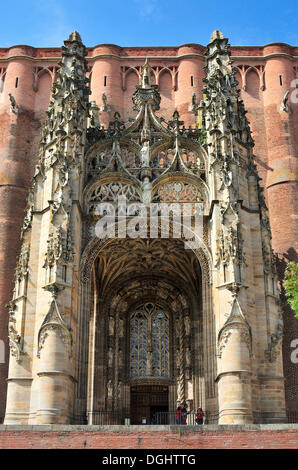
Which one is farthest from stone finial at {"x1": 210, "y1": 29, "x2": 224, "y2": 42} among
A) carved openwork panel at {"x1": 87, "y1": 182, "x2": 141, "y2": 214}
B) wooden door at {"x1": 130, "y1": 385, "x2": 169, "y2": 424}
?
wooden door at {"x1": 130, "y1": 385, "x2": 169, "y2": 424}

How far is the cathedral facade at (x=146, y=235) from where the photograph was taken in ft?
70.1

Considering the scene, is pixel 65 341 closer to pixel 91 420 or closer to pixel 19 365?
pixel 19 365

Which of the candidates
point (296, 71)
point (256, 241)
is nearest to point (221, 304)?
point (256, 241)

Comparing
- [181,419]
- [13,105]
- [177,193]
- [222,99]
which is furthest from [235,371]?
[13,105]

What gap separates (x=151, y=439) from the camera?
640 inches

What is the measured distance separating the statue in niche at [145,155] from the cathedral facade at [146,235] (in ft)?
0.24

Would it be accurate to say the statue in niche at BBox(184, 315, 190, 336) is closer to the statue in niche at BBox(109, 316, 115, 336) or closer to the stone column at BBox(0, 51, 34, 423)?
the statue in niche at BBox(109, 316, 115, 336)

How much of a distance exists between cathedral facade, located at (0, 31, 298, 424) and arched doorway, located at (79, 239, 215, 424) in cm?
7

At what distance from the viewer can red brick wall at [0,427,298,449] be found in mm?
16109

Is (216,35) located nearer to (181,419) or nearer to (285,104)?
(285,104)

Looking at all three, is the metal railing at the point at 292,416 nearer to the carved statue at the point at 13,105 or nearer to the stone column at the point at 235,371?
the stone column at the point at 235,371

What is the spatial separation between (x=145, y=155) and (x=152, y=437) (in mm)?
12383

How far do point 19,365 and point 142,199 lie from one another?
7.78 meters

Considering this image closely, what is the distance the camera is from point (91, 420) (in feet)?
87.7
